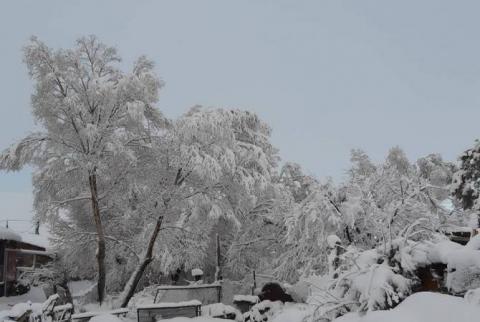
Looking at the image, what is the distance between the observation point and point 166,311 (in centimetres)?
1195

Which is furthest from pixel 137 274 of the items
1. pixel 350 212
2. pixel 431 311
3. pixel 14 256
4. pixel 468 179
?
pixel 14 256

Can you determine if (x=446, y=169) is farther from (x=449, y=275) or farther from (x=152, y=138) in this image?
(x=449, y=275)

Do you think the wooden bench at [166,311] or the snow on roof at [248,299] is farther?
the snow on roof at [248,299]

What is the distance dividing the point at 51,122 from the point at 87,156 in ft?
7.07

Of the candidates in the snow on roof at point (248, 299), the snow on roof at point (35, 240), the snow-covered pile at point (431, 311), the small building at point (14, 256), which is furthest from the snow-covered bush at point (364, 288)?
the snow on roof at point (35, 240)

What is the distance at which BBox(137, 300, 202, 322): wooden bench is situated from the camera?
1181 cm

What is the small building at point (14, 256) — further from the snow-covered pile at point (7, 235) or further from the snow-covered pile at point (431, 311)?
the snow-covered pile at point (431, 311)

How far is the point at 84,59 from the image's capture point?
18.7 metres

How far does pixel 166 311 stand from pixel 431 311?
898cm

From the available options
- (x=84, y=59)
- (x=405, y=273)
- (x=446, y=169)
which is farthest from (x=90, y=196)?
(x=446, y=169)

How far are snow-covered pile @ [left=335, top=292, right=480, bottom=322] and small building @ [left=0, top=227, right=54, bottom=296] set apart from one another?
23.4 metres

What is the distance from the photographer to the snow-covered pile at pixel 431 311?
3840 millimetres

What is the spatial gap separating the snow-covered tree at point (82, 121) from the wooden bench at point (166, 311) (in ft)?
20.2

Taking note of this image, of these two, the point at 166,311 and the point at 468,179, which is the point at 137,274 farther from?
the point at 468,179
